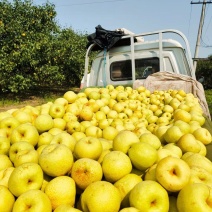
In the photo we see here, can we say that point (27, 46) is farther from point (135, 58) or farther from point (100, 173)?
point (100, 173)

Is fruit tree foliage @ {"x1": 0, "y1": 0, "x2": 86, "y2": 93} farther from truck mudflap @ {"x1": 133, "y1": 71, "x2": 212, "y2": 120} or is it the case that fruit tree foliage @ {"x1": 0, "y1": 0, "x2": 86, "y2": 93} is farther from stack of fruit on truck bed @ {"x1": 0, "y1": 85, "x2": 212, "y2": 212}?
stack of fruit on truck bed @ {"x1": 0, "y1": 85, "x2": 212, "y2": 212}

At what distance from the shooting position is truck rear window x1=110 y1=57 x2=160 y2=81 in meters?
6.70

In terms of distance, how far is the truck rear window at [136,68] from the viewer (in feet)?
22.0

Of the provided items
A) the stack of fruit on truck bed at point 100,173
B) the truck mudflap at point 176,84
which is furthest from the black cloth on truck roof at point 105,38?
the stack of fruit on truck bed at point 100,173

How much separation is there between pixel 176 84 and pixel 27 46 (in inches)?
426

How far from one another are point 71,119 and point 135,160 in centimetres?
148

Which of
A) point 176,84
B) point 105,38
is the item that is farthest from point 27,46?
point 176,84

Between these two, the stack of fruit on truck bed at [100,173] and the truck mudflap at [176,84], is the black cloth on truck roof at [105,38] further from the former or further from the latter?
the stack of fruit on truck bed at [100,173]

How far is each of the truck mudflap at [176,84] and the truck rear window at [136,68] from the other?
89 cm

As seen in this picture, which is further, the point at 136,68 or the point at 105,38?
the point at 136,68

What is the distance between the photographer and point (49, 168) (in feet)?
6.01

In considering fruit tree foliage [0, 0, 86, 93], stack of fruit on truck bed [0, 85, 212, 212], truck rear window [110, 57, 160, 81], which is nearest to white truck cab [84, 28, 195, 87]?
truck rear window [110, 57, 160, 81]

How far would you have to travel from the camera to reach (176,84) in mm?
5566

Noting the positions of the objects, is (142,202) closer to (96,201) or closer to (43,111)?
(96,201)
